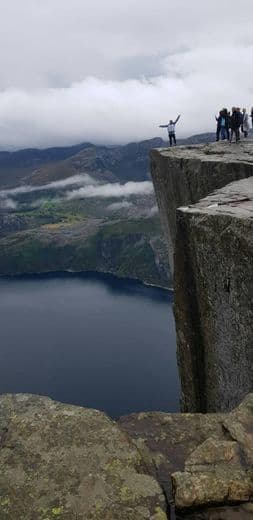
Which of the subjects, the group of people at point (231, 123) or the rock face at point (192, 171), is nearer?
the rock face at point (192, 171)

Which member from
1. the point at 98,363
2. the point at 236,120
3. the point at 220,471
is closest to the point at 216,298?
the point at 220,471

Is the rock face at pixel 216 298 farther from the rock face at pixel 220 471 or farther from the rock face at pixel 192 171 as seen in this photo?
the rock face at pixel 220 471

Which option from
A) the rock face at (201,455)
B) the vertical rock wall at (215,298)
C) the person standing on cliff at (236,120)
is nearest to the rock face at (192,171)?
the person standing on cliff at (236,120)

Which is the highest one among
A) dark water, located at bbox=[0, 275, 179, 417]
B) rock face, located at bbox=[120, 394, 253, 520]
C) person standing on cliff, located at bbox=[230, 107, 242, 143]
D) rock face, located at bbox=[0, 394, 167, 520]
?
person standing on cliff, located at bbox=[230, 107, 242, 143]

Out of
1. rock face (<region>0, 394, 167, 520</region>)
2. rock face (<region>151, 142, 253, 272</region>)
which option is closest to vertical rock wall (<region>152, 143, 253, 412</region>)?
rock face (<region>151, 142, 253, 272</region>)

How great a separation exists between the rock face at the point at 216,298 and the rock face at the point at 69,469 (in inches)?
253

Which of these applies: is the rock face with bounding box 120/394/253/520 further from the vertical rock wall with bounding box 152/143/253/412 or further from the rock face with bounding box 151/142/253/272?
the rock face with bounding box 151/142/253/272

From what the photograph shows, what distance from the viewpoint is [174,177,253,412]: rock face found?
1373cm

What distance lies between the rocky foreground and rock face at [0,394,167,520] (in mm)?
15

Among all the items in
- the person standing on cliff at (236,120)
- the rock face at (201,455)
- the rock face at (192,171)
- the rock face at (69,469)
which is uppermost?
→ the person standing on cliff at (236,120)

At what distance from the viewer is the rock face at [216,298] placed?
1373 centimetres

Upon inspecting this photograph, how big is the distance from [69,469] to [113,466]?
0.69 m

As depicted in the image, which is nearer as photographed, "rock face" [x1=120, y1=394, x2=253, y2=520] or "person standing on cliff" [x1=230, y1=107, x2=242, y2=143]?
"rock face" [x1=120, y1=394, x2=253, y2=520]

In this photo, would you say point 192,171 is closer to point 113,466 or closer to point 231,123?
point 231,123
